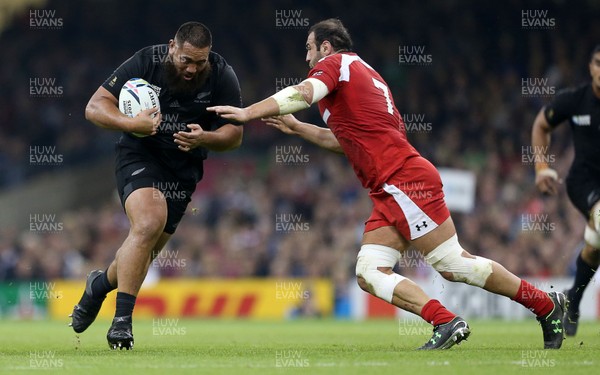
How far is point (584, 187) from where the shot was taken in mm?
9953

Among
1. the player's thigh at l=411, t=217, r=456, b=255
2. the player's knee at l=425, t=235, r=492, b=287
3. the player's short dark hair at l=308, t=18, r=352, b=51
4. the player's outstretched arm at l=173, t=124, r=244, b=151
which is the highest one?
the player's short dark hair at l=308, t=18, r=352, b=51

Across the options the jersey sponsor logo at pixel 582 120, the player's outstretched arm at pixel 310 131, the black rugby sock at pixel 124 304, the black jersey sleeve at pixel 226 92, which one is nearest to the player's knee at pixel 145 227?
the black rugby sock at pixel 124 304

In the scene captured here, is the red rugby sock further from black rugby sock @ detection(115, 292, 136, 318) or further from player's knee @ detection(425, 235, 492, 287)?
black rugby sock @ detection(115, 292, 136, 318)

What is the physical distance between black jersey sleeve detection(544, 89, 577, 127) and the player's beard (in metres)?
3.15

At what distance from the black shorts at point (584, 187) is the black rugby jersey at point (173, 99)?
3.23 metres

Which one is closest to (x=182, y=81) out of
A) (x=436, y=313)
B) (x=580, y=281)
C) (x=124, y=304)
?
(x=124, y=304)

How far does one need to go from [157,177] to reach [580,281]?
411cm

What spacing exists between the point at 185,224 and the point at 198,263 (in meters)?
1.18

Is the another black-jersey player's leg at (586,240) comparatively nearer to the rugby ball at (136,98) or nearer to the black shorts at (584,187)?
the black shorts at (584,187)

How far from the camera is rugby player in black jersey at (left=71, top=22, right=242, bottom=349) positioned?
842cm

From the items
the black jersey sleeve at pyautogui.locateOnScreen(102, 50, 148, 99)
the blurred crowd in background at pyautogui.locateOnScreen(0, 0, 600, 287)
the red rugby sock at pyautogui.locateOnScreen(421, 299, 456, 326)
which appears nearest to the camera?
the red rugby sock at pyautogui.locateOnScreen(421, 299, 456, 326)

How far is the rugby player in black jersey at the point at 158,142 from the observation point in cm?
842

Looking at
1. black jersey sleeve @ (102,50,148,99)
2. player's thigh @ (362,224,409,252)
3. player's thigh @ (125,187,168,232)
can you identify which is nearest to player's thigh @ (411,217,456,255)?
player's thigh @ (362,224,409,252)

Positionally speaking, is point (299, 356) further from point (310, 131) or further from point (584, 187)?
point (584, 187)
